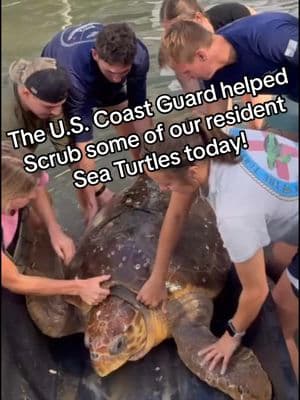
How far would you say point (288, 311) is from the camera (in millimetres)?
1709

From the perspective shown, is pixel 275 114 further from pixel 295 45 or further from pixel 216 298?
pixel 216 298

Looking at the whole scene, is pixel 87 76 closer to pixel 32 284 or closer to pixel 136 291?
pixel 136 291

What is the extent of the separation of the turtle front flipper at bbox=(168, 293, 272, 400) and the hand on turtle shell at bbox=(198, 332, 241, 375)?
1 centimetres

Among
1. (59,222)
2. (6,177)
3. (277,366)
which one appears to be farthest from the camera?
(59,222)

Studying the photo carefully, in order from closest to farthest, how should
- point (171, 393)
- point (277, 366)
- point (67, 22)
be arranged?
1. point (277, 366)
2. point (171, 393)
3. point (67, 22)

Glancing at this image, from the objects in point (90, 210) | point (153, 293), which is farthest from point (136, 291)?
point (90, 210)

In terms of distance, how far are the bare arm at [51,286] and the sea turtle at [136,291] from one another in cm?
6

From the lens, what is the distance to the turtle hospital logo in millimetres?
1646

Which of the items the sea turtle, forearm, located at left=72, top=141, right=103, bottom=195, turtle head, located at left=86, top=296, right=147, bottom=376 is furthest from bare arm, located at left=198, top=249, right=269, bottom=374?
forearm, located at left=72, top=141, right=103, bottom=195

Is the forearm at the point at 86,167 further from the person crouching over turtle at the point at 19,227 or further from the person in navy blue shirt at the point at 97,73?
the person crouching over turtle at the point at 19,227

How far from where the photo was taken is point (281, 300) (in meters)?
1.77

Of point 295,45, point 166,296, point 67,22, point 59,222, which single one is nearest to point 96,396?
point 166,296

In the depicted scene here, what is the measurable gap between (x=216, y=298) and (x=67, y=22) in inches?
124

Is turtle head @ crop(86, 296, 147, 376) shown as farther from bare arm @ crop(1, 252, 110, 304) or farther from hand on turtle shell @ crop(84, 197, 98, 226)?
hand on turtle shell @ crop(84, 197, 98, 226)
